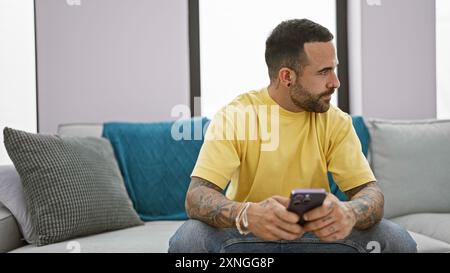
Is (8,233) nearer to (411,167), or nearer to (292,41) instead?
(292,41)

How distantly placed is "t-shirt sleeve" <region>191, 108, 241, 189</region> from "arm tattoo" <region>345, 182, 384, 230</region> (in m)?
0.31

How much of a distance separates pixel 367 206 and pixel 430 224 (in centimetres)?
81

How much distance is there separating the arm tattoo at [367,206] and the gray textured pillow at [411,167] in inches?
33.7

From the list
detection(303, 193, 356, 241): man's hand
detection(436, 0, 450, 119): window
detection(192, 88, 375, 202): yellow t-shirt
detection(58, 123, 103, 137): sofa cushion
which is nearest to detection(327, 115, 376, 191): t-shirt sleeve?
detection(192, 88, 375, 202): yellow t-shirt

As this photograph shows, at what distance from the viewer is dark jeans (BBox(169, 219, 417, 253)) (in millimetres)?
1300

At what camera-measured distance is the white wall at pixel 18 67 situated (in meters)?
2.77

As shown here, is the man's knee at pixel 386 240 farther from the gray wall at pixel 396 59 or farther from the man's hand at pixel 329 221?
the gray wall at pixel 396 59

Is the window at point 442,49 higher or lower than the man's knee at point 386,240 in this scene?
higher

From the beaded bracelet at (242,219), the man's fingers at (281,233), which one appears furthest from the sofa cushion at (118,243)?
the man's fingers at (281,233)

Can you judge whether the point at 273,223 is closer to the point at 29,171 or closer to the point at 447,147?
the point at 29,171

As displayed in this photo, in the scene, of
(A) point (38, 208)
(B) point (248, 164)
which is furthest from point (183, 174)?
(B) point (248, 164)

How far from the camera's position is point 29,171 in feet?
6.03

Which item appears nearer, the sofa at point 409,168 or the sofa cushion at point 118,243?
the sofa cushion at point 118,243

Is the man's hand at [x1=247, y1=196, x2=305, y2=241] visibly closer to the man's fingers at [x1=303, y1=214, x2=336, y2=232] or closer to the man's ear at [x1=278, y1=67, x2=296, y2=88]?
the man's fingers at [x1=303, y1=214, x2=336, y2=232]
